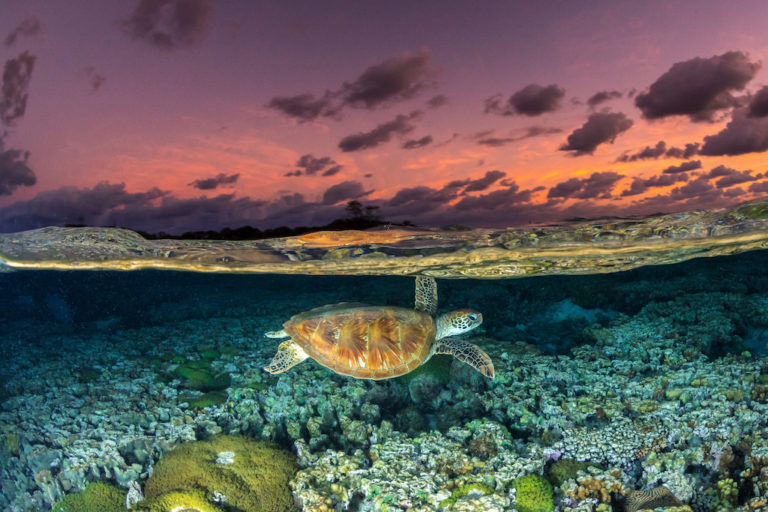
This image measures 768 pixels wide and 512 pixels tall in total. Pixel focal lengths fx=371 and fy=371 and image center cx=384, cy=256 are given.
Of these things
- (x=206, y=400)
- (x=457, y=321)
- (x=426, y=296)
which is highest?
(x=426, y=296)

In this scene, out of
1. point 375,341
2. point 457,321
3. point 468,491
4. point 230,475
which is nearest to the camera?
point 468,491

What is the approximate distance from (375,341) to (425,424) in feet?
7.51

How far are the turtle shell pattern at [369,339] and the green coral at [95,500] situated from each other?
166 inches

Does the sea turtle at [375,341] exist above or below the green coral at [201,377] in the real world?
above

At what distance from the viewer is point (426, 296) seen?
1050 centimetres

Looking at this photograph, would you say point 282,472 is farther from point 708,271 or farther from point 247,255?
point 708,271

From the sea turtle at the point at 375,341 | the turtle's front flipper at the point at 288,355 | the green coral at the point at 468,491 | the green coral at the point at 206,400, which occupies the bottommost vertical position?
the green coral at the point at 468,491

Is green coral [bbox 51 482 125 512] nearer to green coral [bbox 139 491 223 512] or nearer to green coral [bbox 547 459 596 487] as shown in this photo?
green coral [bbox 139 491 223 512]

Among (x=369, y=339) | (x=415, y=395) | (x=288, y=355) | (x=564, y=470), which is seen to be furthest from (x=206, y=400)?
(x=564, y=470)

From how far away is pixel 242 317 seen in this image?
1786 cm

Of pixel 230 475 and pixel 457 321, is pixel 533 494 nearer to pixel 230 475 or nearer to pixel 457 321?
pixel 457 321

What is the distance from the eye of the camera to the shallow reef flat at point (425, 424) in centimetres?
607

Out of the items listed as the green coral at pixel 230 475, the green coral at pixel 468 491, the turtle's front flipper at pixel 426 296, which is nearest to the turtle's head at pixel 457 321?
the turtle's front flipper at pixel 426 296

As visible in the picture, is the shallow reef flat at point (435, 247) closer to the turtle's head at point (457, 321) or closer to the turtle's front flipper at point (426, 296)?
the turtle's front flipper at point (426, 296)
